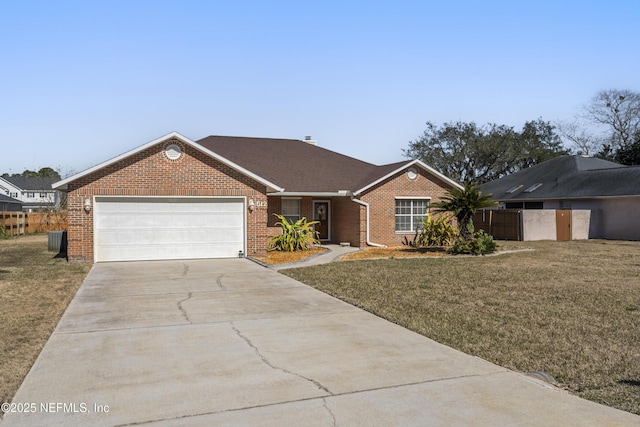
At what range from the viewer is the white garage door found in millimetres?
17781

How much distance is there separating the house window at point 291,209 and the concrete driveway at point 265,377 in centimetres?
1394

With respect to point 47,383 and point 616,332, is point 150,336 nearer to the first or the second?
point 47,383

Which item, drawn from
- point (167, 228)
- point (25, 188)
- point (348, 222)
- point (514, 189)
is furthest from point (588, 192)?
point (25, 188)

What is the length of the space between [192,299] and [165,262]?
7.23 m

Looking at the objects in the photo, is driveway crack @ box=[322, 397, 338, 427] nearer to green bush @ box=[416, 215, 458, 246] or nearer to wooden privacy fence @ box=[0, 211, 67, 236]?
green bush @ box=[416, 215, 458, 246]

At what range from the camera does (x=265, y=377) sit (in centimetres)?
599

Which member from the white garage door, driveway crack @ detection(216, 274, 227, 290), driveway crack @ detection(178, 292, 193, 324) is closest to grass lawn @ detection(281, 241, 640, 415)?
driveway crack @ detection(216, 274, 227, 290)

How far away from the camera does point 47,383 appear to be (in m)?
5.78

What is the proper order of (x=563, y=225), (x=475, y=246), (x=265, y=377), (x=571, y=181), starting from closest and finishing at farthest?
(x=265, y=377) < (x=475, y=246) < (x=563, y=225) < (x=571, y=181)

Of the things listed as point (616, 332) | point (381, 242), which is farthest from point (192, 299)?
point (381, 242)

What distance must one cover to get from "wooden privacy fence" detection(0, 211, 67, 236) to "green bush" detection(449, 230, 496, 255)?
2705 cm

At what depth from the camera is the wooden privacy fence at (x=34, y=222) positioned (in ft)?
112

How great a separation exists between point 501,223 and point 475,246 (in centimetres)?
996

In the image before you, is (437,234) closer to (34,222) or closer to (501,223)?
(501,223)
